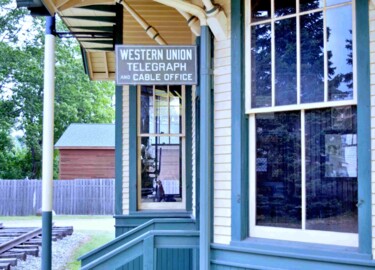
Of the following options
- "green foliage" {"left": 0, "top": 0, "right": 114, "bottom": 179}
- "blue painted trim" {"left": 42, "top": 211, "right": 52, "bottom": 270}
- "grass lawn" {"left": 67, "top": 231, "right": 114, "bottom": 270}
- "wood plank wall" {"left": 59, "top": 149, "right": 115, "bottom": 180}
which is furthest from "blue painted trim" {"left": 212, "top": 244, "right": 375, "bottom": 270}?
"green foliage" {"left": 0, "top": 0, "right": 114, "bottom": 179}

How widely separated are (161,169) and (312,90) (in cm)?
325

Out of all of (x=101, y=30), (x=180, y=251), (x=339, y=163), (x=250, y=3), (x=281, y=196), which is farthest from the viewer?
(x=101, y=30)

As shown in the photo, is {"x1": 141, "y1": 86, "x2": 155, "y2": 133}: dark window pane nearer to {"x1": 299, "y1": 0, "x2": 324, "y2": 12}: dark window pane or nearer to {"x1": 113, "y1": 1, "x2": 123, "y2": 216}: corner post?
{"x1": 113, "y1": 1, "x2": 123, "y2": 216}: corner post

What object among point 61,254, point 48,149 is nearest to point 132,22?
point 48,149

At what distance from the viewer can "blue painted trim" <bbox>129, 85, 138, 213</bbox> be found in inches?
223

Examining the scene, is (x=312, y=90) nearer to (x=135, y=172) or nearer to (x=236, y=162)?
(x=236, y=162)

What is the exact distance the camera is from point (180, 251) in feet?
15.8

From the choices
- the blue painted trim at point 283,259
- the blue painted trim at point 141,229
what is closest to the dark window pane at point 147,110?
the blue painted trim at point 141,229

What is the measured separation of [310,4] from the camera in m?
2.86

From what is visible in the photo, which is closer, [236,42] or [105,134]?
[236,42]

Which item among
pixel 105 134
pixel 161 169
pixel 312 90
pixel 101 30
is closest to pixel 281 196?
pixel 312 90

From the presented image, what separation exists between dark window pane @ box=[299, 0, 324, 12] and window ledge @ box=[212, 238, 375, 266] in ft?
5.13

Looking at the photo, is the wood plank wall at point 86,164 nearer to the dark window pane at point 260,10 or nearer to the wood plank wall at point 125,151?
the wood plank wall at point 125,151

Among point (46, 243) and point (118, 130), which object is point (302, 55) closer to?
point (46, 243)
